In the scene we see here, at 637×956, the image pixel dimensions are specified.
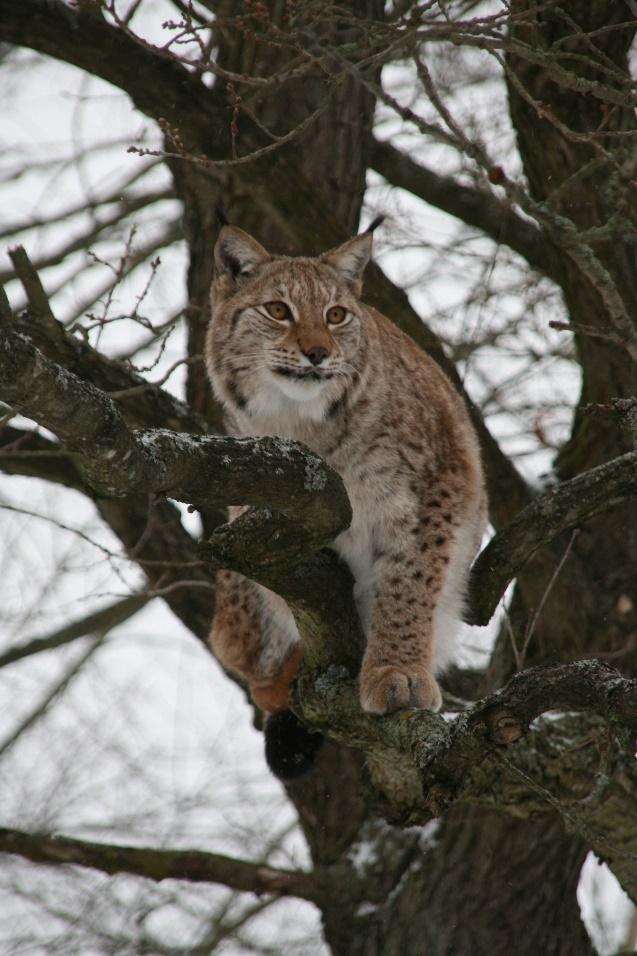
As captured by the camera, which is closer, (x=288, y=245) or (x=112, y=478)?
(x=112, y=478)

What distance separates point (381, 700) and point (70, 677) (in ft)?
12.0

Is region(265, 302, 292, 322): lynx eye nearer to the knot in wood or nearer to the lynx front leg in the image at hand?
the lynx front leg

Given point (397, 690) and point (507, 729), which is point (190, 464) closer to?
point (507, 729)

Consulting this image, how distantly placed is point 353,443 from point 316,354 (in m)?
0.42

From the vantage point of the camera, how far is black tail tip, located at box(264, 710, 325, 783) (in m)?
4.83

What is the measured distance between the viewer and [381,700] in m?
4.30

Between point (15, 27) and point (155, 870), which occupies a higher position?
point (15, 27)

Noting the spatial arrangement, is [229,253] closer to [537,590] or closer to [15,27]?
[15,27]

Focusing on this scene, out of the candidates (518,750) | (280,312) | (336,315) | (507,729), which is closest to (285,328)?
(280,312)

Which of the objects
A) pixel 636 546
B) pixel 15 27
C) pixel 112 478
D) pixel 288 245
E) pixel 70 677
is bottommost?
pixel 112 478

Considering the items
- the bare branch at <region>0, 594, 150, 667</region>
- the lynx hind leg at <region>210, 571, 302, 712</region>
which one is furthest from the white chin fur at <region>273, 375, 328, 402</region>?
the bare branch at <region>0, 594, 150, 667</region>

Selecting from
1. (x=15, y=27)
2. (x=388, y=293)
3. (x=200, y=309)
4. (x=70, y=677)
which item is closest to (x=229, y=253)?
(x=200, y=309)

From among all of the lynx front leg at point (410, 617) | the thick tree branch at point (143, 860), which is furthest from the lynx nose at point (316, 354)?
the thick tree branch at point (143, 860)

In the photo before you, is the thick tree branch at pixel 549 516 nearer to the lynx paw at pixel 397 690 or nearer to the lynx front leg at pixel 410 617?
the lynx front leg at pixel 410 617
